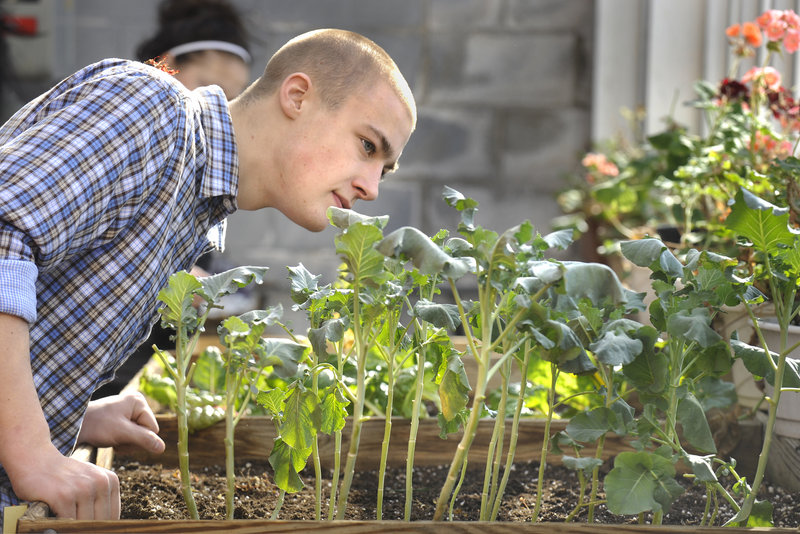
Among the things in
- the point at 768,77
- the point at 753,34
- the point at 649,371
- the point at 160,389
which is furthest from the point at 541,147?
the point at 649,371

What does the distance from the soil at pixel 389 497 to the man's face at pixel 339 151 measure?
371 millimetres

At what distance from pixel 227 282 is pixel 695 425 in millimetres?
480

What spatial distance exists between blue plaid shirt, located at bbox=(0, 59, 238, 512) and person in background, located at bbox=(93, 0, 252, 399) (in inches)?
57.1

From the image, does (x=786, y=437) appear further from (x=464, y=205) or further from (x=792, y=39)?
(x=792, y=39)

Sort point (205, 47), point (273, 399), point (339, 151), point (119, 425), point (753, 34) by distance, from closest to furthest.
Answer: point (273, 399) → point (119, 425) → point (339, 151) → point (753, 34) → point (205, 47)

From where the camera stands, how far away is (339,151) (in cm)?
126

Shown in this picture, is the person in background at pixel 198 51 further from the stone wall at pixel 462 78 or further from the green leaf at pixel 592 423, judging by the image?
the green leaf at pixel 592 423

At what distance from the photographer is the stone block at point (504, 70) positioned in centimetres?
340

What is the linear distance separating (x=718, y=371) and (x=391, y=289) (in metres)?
0.34

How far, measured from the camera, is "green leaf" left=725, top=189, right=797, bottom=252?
827mm

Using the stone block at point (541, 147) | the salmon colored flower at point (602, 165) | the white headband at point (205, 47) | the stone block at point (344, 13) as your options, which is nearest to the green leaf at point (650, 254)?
the salmon colored flower at point (602, 165)

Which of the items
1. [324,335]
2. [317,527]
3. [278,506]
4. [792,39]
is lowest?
[278,506]

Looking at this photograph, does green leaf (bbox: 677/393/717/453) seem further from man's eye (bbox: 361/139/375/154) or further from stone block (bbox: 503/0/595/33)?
stone block (bbox: 503/0/595/33)

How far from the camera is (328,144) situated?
4.16 feet
